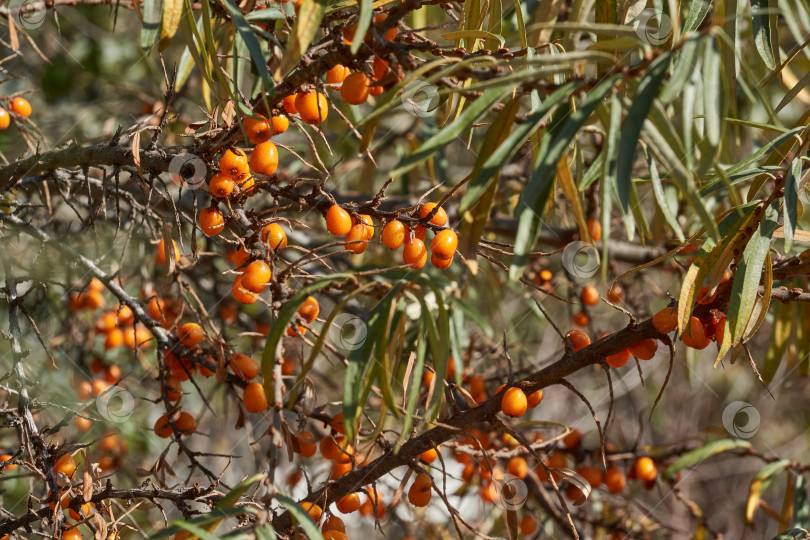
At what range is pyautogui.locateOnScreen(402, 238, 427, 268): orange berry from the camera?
46.6 inches

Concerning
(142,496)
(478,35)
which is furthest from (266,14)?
(142,496)

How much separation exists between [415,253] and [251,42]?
0.41 m

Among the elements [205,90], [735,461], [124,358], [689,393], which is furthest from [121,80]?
[735,461]

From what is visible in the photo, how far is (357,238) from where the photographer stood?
3.85 ft

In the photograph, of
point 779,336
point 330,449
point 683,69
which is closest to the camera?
point 683,69

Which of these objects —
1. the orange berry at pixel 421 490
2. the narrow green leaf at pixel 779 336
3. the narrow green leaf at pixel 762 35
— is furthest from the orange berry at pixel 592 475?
the narrow green leaf at pixel 762 35

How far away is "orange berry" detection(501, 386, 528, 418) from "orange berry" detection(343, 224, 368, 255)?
357 mm

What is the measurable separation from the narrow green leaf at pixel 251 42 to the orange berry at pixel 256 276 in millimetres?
266

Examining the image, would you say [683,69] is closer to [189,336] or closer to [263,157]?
[263,157]

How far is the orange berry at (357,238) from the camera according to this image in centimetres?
115

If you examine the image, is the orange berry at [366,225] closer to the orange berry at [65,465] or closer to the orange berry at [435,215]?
the orange berry at [435,215]

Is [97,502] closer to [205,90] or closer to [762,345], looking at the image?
[205,90]

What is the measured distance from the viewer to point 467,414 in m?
1.29

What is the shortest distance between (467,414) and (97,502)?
66 cm
